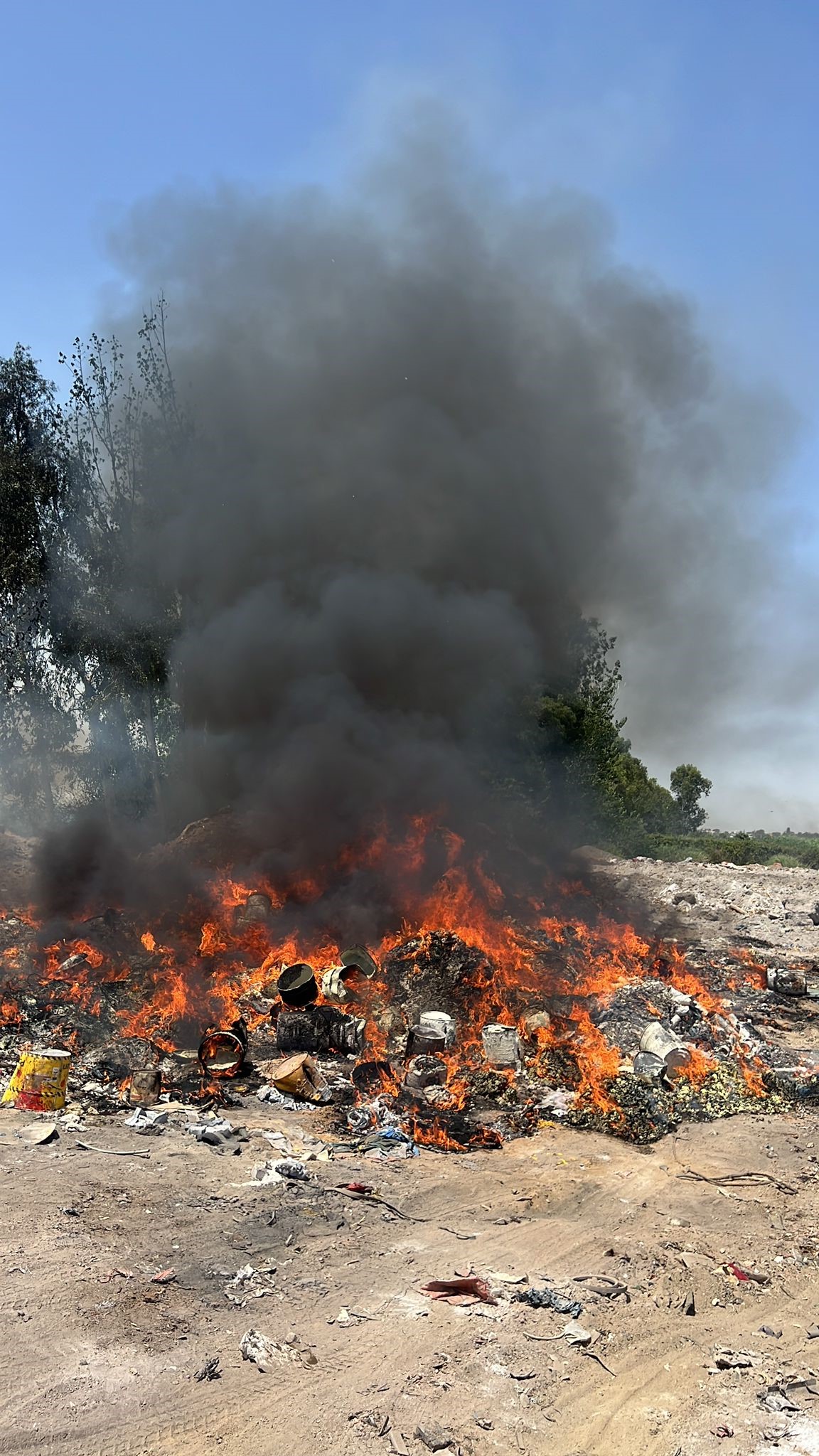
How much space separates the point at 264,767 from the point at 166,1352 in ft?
38.9

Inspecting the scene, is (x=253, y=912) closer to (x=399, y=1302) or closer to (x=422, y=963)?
(x=422, y=963)

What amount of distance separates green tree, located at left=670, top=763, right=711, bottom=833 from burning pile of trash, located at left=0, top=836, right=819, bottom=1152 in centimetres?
3837

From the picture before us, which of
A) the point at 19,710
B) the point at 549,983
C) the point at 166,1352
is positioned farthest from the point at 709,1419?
the point at 19,710

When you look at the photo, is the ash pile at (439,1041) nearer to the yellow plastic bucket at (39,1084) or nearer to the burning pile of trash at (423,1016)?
the burning pile of trash at (423,1016)

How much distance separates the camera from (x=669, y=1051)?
9000 millimetres

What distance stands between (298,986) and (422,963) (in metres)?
1.51

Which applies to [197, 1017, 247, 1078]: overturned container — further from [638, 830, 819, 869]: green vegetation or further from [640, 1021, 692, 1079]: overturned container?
[638, 830, 819, 869]: green vegetation

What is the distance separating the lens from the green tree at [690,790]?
164 feet

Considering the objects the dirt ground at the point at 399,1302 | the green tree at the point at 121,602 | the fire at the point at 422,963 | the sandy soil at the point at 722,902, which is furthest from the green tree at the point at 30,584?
the dirt ground at the point at 399,1302

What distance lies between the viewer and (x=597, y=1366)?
Result: 4.59 metres

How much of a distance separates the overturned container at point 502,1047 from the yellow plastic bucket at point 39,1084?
4.12m

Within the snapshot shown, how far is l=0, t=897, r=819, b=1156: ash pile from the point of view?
8.48 meters

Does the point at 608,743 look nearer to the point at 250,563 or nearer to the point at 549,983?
the point at 250,563

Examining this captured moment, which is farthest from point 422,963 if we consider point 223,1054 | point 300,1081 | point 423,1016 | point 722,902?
point 722,902
